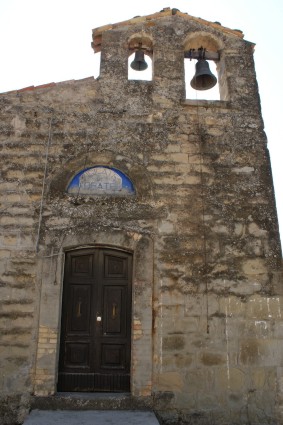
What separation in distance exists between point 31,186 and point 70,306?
2.02m

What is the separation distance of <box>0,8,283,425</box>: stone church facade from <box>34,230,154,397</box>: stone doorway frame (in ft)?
0.07

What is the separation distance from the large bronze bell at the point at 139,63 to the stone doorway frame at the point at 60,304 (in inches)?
131

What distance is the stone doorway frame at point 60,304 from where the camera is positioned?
5832 millimetres

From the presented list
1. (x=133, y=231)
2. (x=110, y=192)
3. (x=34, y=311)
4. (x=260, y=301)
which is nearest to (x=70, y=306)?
(x=34, y=311)

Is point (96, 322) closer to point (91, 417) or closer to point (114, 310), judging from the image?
point (114, 310)

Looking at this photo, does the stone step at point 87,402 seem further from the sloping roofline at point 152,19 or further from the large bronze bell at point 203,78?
the sloping roofline at point 152,19

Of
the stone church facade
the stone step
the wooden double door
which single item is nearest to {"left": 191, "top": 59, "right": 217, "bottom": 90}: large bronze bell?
the stone church facade

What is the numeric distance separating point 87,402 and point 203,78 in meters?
5.94

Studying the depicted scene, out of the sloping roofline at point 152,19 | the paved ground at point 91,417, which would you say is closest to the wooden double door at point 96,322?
the paved ground at point 91,417

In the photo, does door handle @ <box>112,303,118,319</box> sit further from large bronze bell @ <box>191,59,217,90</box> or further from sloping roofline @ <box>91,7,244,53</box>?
sloping roofline @ <box>91,7,244,53</box>

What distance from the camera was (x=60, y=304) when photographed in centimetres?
616

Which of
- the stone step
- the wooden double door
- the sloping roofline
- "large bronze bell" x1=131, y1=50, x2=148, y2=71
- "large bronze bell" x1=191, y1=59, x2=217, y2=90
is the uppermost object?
the sloping roofline

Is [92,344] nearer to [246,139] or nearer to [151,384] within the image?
[151,384]

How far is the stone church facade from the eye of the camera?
593 cm
